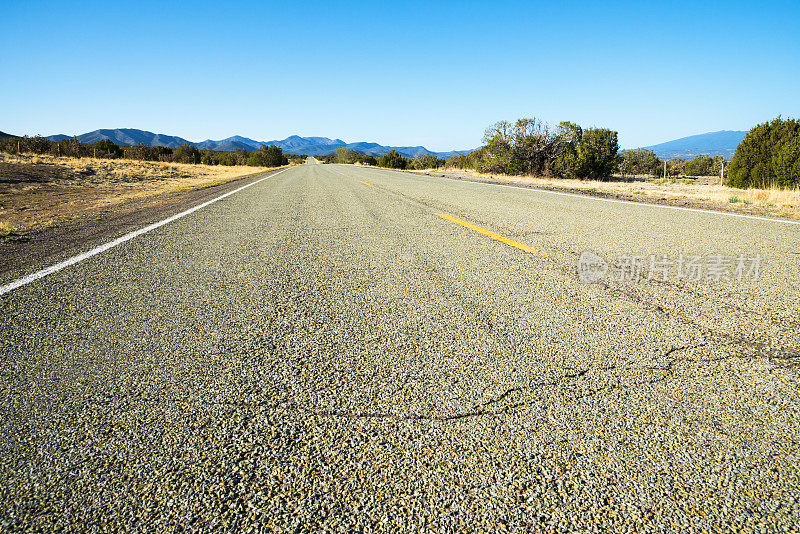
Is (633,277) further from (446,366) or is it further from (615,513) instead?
(615,513)

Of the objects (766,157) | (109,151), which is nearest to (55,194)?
(766,157)

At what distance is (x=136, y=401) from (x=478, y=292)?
202 centimetres

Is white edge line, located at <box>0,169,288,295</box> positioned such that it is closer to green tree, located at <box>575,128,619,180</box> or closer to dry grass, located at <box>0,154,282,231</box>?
dry grass, located at <box>0,154,282,231</box>

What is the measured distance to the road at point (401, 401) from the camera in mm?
1139

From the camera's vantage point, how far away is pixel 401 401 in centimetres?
159

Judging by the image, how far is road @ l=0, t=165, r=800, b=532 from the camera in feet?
3.74

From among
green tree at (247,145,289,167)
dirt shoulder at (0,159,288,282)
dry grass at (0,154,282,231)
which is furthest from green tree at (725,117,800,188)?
green tree at (247,145,289,167)

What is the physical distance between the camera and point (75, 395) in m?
1.63

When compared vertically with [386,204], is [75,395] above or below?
below

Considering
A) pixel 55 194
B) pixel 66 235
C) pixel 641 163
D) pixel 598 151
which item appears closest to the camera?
pixel 66 235

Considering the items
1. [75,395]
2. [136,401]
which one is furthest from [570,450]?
[75,395]

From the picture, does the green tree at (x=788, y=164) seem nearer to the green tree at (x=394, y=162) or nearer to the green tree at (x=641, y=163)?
the green tree at (x=641, y=163)

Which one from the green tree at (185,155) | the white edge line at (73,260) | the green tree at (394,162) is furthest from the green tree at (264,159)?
the white edge line at (73,260)

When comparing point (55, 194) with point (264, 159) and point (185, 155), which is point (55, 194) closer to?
point (185, 155)
